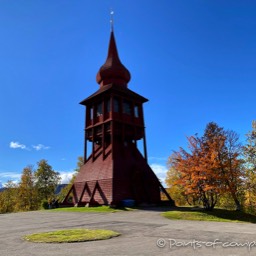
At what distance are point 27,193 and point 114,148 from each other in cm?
2831

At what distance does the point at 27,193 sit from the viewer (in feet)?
168

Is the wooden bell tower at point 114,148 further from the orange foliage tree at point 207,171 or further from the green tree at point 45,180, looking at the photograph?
the green tree at point 45,180

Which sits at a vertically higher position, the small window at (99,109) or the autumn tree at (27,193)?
the small window at (99,109)

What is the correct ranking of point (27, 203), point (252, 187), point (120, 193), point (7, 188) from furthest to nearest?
1. point (7, 188)
2. point (27, 203)
3. point (252, 187)
4. point (120, 193)

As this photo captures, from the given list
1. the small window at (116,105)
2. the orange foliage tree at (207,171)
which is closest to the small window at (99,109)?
the small window at (116,105)

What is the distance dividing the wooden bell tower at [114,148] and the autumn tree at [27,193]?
21085 millimetres

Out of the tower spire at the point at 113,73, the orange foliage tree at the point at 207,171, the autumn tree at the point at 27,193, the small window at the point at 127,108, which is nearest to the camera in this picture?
the orange foliage tree at the point at 207,171

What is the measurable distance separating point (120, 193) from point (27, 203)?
30961 mm

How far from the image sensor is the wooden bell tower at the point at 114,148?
29.1m

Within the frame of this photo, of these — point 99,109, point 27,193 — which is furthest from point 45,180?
point 99,109

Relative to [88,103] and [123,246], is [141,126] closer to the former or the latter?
[88,103]

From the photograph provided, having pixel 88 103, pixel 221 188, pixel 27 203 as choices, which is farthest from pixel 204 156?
pixel 27 203

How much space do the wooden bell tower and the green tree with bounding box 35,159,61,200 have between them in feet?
68.6

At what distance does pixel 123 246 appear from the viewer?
8000mm
